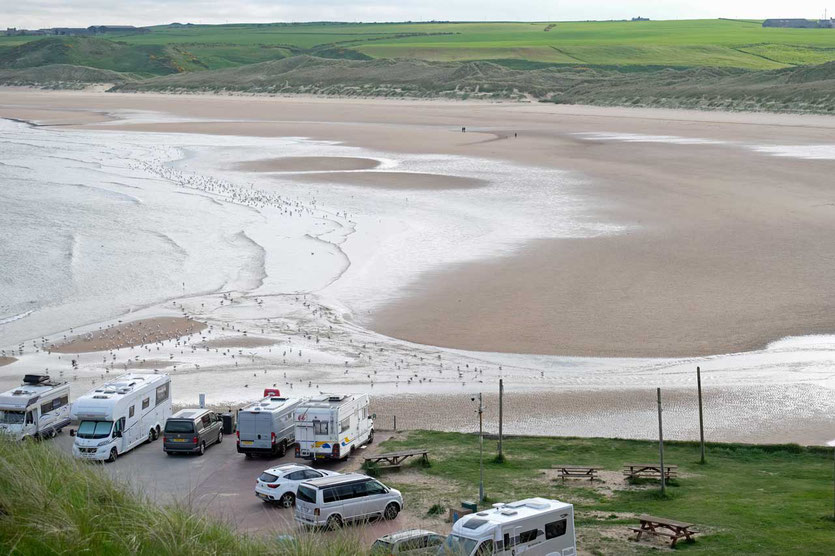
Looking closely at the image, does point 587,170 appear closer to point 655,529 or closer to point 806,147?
point 806,147

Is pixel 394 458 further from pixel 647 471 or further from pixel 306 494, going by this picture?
pixel 647 471

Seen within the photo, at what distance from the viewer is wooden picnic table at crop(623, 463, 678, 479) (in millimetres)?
18641

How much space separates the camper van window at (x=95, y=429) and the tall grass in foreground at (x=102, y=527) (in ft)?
30.3

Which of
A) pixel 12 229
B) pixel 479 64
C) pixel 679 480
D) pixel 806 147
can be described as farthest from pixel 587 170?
pixel 479 64

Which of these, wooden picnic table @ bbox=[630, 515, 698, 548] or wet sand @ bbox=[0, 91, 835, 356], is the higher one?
wet sand @ bbox=[0, 91, 835, 356]

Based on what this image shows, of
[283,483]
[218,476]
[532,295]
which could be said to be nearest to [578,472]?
[283,483]

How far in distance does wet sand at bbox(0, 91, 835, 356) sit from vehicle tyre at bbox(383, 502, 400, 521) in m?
12.6

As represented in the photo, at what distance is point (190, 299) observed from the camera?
3525cm

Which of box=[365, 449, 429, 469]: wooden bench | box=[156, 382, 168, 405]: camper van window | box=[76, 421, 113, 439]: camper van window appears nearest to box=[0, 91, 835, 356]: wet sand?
box=[156, 382, 168, 405]: camper van window

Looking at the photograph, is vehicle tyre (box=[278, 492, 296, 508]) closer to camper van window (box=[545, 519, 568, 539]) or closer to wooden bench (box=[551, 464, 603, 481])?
wooden bench (box=[551, 464, 603, 481])

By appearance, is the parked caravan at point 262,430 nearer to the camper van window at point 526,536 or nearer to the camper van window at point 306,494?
the camper van window at point 306,494

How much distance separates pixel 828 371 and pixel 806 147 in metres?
47.9

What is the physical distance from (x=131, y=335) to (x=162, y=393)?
29.1 ft

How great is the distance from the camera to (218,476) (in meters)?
19.7
